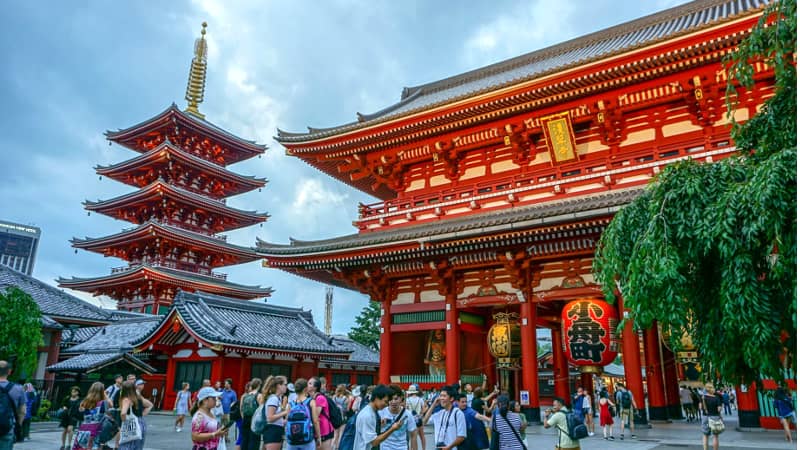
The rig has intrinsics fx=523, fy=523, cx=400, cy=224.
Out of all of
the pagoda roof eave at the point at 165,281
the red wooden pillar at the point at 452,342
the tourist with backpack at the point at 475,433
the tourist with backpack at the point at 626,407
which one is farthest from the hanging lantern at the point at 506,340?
the pagoda roof eave at the point at 165,281

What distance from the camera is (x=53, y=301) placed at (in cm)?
2359

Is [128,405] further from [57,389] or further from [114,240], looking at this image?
[114,240]

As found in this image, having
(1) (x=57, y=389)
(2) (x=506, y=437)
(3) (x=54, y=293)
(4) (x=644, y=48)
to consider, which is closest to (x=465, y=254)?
(4) (x=644, y=48)

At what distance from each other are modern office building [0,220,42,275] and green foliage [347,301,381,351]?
80.6 metres

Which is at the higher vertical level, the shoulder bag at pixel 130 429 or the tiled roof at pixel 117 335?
the tiled roof at pixel 117 335

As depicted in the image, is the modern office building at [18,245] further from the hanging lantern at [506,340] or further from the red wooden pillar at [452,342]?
the hanging lantern at [506,340]

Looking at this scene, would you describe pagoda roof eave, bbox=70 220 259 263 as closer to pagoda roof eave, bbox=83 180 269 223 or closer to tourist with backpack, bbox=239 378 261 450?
pagoda roof eave, bbox=83 180 269 223

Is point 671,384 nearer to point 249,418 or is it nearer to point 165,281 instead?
point 249,418

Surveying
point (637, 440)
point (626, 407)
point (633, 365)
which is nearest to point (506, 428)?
point (637, 440)

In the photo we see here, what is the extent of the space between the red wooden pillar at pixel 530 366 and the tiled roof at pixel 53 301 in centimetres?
1902

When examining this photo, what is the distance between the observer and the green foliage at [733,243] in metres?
4.98

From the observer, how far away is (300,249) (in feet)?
58.2

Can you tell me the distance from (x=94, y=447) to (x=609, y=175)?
1331cm

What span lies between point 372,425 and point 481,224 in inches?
358
